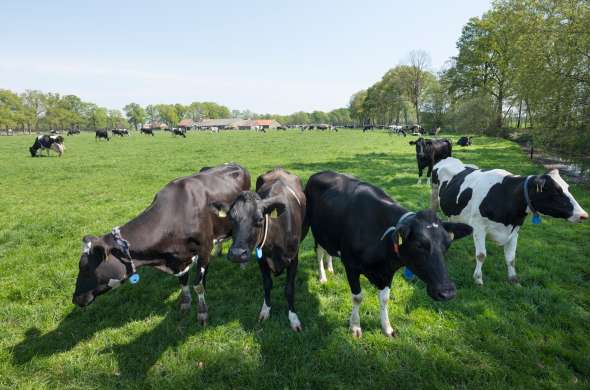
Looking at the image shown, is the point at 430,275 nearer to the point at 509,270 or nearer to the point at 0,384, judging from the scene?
the point at 509,270

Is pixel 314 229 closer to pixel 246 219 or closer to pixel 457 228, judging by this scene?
pixel 246 219

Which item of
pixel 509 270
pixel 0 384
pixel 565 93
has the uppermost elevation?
pixel 565 93

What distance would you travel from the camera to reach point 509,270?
5.88m

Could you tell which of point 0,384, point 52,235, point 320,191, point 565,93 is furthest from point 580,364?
point 565,93

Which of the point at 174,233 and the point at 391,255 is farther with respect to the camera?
the point at 174,233

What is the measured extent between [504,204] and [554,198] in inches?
28.1

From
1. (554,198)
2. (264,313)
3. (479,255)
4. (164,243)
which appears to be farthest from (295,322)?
(554,198)

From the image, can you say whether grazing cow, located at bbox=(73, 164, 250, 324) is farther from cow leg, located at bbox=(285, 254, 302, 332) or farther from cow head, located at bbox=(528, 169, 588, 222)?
cow head, located at bbox=(528, 169, 588, 222)

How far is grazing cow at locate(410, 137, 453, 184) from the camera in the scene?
44.7 ft

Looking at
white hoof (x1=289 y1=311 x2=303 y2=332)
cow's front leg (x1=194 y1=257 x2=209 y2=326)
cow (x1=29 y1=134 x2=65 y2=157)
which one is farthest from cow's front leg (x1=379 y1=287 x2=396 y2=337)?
cow (x1=29 y1=134 x2=65 y2=157)

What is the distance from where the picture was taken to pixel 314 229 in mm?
5785

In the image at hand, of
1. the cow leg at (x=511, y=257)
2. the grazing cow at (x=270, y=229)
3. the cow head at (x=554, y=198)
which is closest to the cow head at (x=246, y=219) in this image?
the grazing cow at (x=270, y=229)

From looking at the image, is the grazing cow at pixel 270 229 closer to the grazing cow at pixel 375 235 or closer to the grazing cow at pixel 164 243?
the grazing cow at pixel 375 235

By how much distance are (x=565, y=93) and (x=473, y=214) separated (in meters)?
11.6
